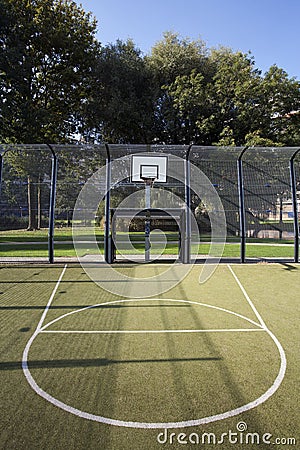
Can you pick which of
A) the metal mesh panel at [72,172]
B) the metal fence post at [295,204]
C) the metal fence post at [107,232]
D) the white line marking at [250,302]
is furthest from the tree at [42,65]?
the white line marking at [250,302]

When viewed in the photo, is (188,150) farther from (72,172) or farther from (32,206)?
(32,206)

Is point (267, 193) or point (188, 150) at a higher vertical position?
point (188, 150)

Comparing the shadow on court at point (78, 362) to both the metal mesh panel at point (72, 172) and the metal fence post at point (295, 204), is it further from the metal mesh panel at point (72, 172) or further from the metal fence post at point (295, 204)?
the metal fence post at point (295, 204)

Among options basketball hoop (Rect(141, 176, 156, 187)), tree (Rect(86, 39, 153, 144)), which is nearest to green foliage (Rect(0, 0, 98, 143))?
tree (Rect(86, 39, 153, 144))

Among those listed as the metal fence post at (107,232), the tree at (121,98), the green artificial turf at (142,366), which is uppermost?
the tree at (121,98)

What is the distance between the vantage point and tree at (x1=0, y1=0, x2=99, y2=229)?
14.7 meters

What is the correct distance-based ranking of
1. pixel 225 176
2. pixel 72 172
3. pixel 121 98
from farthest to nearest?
pixel 121 98 < pixel 225 176 < pixel 72 172

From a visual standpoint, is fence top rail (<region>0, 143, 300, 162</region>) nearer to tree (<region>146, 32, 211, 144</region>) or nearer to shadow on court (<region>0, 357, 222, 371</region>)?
shadow on court (<region>0, 357, 222, 371</region>)

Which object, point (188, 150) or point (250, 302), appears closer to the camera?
point (250, 302)

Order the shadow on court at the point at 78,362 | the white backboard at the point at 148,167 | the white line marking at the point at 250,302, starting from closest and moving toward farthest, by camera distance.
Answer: the shadow on court at the point at 78,362 → the white line marking at the point at 250,302 → the white backboard at the point at 148,167

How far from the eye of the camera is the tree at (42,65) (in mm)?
14672

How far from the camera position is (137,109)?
1752 cm

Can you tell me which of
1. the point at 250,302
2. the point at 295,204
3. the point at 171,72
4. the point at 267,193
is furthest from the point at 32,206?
the point at 171,72

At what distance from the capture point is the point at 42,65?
16078 millimetres
